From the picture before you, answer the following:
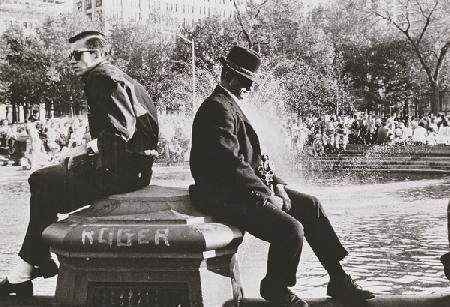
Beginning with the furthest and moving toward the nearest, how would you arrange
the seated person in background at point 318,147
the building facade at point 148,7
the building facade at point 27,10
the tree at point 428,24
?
1. the building facade at point 148,7
2. the building facade at point 27,10
3. the tree at point 428,24
4. the seated person in background at point 318,147

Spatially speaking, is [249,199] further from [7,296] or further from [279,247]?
[7,296]

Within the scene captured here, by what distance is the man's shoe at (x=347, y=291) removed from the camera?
4117 mm

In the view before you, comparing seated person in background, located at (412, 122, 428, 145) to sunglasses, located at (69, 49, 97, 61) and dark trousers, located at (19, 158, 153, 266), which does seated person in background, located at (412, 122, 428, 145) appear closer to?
sunglasses, located at (69, 49, 97, 61)

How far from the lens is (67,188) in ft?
13.4

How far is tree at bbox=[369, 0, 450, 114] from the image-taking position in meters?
43.5

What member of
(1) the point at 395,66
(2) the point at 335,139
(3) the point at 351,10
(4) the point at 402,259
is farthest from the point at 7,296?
(1) the point at 395,66

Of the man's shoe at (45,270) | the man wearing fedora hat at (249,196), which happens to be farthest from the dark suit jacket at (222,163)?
the man's shoe at (45,270)

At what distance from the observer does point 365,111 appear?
2485 inches

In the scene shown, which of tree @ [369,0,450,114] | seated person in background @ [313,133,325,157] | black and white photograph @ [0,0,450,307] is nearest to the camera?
black and white photograph @ [0,0,450,307]

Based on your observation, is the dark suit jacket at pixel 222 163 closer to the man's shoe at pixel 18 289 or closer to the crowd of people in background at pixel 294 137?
the man's shoe at pixel 18 289

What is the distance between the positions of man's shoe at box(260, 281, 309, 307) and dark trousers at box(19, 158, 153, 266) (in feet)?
2.80

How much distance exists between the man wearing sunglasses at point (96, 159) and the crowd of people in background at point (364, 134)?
87.5 feet

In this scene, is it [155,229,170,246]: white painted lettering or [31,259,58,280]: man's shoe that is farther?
[31,259,58,280]: man's shoe

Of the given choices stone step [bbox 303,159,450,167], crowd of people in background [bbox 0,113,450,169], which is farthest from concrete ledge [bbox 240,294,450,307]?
crowd of people in background [bbox 0,113,450,169]
